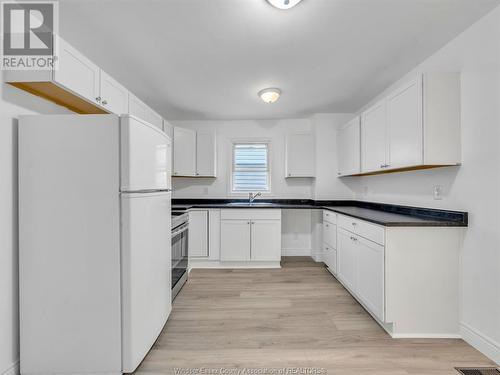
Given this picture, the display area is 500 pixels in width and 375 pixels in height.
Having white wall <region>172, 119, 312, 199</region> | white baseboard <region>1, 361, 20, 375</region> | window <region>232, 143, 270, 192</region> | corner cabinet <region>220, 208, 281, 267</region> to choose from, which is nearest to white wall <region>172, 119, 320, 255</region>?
white wall <region>172, 119, 312, 199</region>

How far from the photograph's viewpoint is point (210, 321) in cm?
219

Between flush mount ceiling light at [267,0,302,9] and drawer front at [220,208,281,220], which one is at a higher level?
flush mount ceiling light at [267,0,302,9]

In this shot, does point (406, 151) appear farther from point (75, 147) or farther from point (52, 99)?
point (52, 99)

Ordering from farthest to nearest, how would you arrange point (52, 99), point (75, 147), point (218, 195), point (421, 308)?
point (218, 195), point (421, 308), point (52, 99), point (75, 147)

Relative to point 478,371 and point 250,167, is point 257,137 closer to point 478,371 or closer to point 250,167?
point 250,167

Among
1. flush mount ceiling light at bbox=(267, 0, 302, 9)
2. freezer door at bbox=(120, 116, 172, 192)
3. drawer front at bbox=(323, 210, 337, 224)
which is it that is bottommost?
drawer front at bbox=(323, 210, 337, 224)

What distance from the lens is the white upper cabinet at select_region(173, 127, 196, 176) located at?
4.01 metres

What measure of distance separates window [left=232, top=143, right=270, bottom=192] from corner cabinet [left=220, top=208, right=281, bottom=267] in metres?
0.85

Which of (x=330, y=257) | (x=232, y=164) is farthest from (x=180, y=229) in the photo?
(x=330, y=257)

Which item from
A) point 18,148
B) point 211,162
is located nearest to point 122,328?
point 18,148

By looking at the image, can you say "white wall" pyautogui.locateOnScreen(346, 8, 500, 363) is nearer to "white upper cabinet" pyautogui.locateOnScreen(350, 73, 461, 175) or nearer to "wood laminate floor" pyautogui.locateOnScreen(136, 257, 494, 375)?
"white upper cabinet" pyautogui.locateOnScreen(350, 73, 461, 175)

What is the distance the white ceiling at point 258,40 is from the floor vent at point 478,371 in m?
2.46

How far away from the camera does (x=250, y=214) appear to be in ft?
12.0

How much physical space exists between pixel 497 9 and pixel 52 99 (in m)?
3.26
